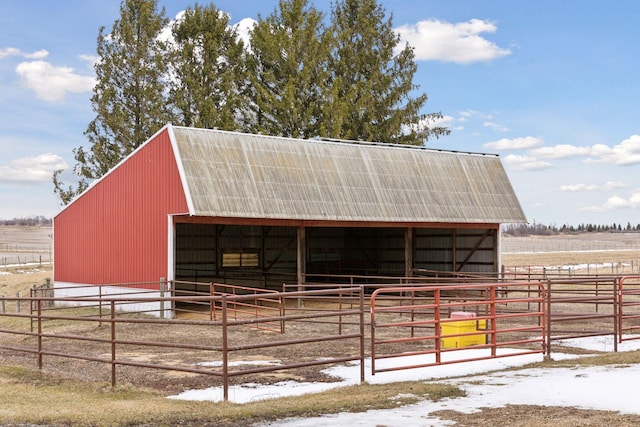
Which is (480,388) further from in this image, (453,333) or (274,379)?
(453,333)

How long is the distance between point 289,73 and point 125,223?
24.7 meters

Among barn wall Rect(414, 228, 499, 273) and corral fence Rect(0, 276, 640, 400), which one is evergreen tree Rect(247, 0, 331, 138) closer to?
barn wall Rect(414, 228, 499, 273)

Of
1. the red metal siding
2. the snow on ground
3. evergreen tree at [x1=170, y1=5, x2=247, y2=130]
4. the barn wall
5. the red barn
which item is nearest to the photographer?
the snow on ground

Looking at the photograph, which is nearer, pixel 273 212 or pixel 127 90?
pixel 273 212

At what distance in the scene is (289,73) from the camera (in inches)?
1971

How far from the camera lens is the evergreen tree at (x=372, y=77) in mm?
52000

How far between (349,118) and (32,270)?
28.6 m

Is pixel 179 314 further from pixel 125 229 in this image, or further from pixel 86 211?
pixel 86 211

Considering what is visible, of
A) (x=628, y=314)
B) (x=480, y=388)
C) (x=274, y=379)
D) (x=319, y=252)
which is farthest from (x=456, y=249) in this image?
(x=480, y=388)

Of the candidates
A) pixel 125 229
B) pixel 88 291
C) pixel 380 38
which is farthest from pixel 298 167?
pixel 380 38

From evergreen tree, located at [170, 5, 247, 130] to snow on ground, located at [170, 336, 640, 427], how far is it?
3643 centimetres

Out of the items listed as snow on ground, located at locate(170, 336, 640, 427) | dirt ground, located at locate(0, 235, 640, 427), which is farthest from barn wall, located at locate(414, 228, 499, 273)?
snow on ground, located at locate(170, 336, 640, 427)

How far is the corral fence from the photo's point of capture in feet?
35.6

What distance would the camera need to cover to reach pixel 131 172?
2748 cm
